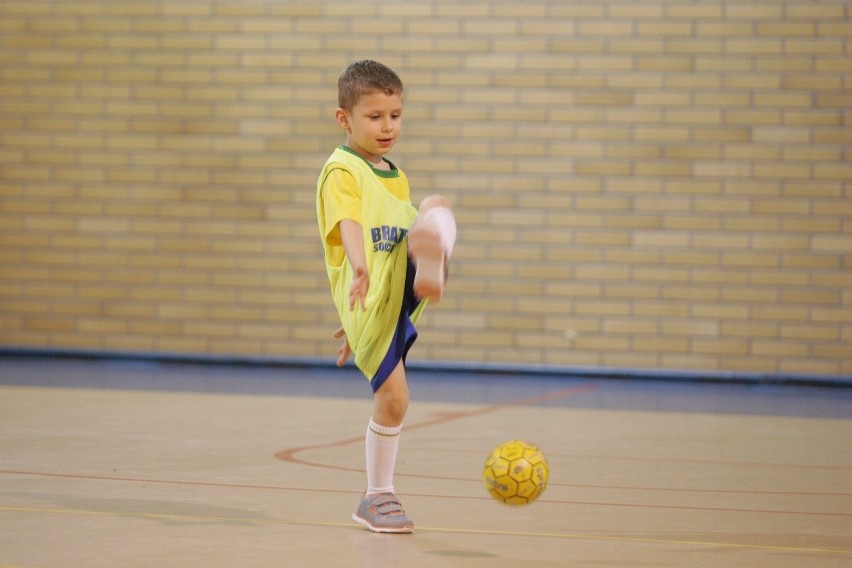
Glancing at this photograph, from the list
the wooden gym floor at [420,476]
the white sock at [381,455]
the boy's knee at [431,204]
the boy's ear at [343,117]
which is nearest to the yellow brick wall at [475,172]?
the wooden gym floor at [420,476]

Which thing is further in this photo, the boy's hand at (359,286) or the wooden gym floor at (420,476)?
the boy's hand at (359,286)

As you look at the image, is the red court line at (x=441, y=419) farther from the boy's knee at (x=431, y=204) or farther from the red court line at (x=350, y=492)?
the boy's knee at (x=431, y=204)

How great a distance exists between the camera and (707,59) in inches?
361

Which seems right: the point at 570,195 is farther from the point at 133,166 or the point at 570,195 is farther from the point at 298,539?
the point at 298,539

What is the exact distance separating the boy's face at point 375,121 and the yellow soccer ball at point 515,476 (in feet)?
3.36

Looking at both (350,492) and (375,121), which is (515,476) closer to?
(350,492)

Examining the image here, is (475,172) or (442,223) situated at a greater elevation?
(475,172)

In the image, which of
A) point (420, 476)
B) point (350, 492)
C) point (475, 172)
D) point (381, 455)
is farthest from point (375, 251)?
point (475, 172)

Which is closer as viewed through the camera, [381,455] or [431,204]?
[431,204]

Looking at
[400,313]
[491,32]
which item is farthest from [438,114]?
[400,313]

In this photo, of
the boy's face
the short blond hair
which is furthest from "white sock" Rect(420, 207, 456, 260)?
the short blond hair

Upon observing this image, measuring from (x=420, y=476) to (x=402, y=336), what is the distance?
1.14 metres

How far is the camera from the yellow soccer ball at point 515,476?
350 centimetres

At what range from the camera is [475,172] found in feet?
31.3
